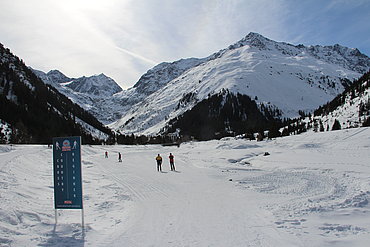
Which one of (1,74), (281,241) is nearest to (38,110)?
(1,74)

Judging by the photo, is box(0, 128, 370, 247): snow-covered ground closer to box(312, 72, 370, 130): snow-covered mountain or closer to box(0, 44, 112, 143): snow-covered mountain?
box(312, 72, 370, 130): snow-covered mountain

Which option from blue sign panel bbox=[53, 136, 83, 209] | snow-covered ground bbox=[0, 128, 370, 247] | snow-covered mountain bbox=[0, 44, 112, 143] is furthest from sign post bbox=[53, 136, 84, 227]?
snow-covered mountain bbox=[0, 44, 112, 143]

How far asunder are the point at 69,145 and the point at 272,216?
738cm

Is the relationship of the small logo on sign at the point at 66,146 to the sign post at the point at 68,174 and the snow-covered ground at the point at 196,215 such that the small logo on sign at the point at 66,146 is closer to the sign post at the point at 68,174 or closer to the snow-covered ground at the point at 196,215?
the sign post at the point at 68,174

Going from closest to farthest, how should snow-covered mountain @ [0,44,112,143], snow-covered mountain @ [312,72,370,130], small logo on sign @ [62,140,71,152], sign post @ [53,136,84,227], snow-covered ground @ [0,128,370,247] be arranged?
snow-covered ground @ [0,128,370,247]
sign post @ [53,136,84,227]
small logo on sign @ [62,140,71,152]
snow-covered mountain @ [312,72,370,130]
snow-covered mountain @ [0,44,112,143]

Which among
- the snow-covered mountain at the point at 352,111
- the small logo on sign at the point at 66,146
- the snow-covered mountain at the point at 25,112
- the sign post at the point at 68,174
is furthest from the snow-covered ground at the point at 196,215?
the snow-covered mountain at the point at 25,112

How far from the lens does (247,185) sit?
51.9 ft

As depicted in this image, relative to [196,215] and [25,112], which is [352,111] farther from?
[25,112]

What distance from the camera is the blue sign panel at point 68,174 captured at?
26.9 ft

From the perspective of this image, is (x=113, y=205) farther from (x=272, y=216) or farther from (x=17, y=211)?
(x=272, y=216)

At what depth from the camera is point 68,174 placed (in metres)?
8.35

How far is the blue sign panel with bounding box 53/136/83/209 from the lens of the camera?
8.21m

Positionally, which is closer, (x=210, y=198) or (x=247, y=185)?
(x=210, y=198)

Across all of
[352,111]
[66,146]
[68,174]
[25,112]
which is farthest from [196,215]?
[25,112]
